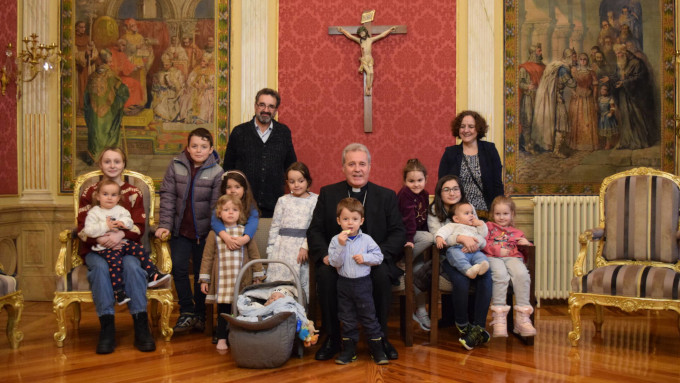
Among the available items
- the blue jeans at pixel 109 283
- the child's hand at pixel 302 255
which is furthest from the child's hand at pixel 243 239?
the blue jeans at pixel 109 283

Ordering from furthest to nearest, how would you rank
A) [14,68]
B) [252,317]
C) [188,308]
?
[14,68]
[188,308]
[252,317]

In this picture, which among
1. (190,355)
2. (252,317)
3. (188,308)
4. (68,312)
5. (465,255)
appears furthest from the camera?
(68,312)

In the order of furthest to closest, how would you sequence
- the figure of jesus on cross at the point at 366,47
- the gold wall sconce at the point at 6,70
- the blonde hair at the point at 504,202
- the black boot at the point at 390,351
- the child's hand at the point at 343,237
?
the figure of jesus on cross at the point at 366,47 < the gold wall sconce at the point at 6,70 < the blonde hair at the point at 504,202 < the black boot at the point at 390,351 < the child's hand at the point at 343,237

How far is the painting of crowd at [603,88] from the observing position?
5.81 m

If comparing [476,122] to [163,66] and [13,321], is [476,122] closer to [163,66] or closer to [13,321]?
[163,66]

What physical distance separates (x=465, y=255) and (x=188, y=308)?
2049 millimetres

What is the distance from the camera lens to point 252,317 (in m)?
3.71

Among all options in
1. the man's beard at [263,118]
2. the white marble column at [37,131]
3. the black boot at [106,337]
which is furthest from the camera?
the white marble column at [37,131]

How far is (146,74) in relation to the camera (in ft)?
19.5

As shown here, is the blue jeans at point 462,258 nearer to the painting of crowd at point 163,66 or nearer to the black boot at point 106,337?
the black boot at point 106,337

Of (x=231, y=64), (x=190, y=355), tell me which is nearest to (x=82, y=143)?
(x=231, y=64)

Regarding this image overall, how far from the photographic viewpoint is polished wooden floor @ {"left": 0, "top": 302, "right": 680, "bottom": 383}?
3.47 m

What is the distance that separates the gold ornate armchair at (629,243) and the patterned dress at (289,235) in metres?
1.84

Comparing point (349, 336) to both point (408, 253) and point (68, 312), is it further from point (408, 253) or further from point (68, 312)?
point (68, 312)
